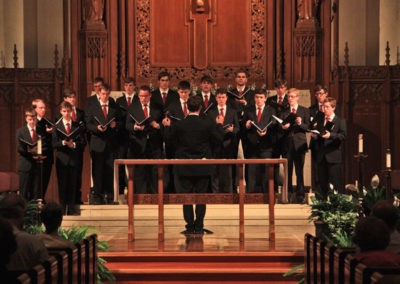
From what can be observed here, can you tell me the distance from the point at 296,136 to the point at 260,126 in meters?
0.61

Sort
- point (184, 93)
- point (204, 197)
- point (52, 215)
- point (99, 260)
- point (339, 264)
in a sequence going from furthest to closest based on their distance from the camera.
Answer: point (184, 93), point (204, 197), point (99, 260), point (52, 215), point (339, 264)

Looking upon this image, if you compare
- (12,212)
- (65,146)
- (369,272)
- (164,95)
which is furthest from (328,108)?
(369,272)

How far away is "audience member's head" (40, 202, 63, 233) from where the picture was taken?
6094 millimetres

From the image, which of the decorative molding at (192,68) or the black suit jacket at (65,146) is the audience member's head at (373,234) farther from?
the decorative molding at (192,68)

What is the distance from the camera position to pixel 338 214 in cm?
863

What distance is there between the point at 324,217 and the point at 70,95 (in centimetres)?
426

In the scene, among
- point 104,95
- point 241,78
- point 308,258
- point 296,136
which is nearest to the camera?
point 308,258

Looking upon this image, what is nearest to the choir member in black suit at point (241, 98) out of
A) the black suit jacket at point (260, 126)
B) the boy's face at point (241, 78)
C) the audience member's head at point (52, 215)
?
the boy's face at point (241, 78)

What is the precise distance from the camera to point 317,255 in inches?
241

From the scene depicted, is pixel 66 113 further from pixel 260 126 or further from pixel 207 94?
pixel 260 126

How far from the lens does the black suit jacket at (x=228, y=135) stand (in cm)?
1118

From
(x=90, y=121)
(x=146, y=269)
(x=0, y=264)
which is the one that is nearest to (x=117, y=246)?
(x=146, y=269)

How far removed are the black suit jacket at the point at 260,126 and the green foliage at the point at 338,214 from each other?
2.62 metres

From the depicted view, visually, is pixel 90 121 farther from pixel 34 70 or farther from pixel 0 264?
pixel 0 264
